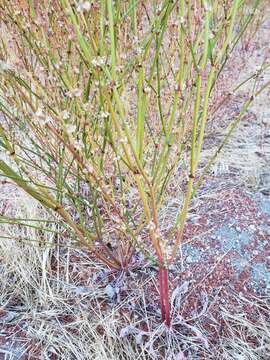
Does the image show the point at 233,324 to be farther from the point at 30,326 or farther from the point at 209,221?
the point at 30,326

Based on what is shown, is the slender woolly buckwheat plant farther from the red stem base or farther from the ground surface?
the ground surface

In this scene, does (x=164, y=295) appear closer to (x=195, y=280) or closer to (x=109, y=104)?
(x=195, y=280)

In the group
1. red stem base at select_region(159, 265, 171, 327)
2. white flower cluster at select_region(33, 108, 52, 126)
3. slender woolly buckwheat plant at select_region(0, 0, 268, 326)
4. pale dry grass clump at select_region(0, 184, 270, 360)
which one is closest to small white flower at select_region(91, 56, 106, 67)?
slender woolly buckwheat plant at select_region(0, 0, 268, 326)

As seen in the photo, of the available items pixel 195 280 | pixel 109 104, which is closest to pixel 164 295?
pixel 195 280

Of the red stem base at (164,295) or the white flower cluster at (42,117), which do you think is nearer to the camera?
the white flower cluster at (42,117)

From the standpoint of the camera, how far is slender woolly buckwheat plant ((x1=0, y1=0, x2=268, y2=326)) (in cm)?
96

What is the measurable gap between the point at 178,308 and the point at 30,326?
0.64 metres

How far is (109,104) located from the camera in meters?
0.88

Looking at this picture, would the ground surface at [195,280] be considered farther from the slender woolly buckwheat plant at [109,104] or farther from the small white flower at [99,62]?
the small white flower at [99,62]

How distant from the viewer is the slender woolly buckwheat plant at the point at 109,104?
96cm

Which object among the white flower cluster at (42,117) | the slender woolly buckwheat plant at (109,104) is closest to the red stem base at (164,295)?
the slender woolly buckwheat plant at (109,104)

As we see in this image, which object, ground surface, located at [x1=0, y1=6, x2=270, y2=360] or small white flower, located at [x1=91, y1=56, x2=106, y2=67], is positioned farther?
ground surface, located at [x1=0, y1=6, x2=270, y2=360]

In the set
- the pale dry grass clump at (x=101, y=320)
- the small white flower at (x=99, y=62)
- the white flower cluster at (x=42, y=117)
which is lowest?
the pale dry grass clump at (x=101, y=320)

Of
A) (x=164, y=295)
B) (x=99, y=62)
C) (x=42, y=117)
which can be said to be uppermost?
(x=99, y=62)
